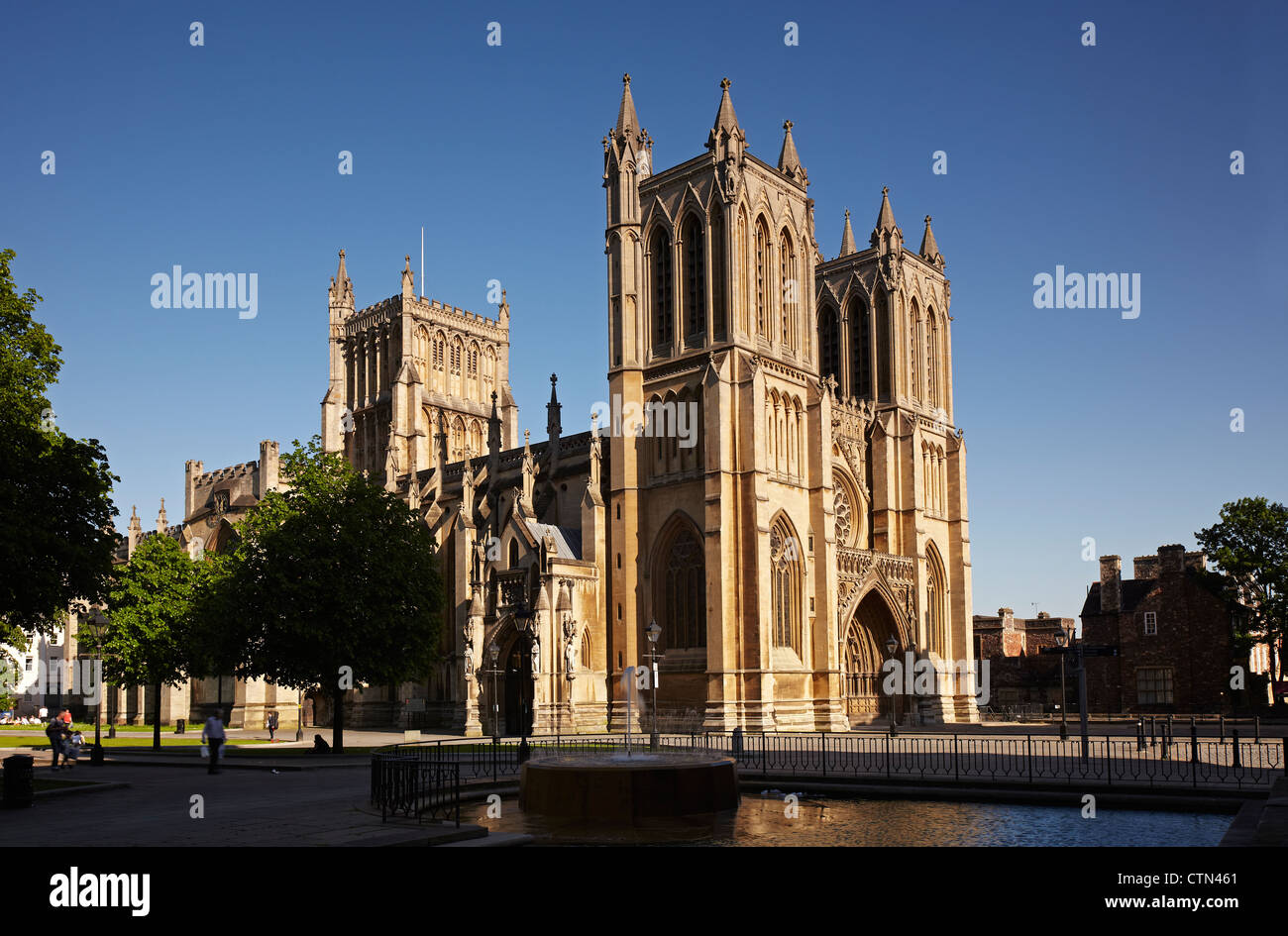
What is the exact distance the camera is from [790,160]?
201 ft

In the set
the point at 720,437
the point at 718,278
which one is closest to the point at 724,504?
the point at 720,437

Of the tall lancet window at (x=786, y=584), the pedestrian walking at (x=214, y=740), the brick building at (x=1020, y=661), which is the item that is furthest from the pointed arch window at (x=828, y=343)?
the pedestrian walking at (x=214, y=740)

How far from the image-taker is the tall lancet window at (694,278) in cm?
5569

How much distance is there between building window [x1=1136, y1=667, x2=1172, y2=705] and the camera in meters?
64.9

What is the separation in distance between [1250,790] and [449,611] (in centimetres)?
4950

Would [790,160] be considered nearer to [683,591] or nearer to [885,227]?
[885,227]

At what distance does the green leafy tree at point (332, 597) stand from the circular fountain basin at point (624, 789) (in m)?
22.2

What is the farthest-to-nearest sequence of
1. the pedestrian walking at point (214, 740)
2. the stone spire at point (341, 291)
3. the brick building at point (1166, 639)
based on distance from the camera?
the stone spire at point (341, 291), the brick building at point (1166, 639), the pedestrian walking at point (214, 740)

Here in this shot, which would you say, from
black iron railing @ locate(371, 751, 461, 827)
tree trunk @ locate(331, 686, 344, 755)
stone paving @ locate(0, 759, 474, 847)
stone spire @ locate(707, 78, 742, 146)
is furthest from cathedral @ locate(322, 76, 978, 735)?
black iron railing @ locate(371, 751, 461, 827)

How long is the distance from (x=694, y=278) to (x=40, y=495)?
3521 cm

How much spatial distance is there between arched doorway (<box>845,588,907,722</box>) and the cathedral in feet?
0.40

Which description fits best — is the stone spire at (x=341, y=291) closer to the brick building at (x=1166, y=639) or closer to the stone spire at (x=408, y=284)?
the stone spire at (x=408, y=284)

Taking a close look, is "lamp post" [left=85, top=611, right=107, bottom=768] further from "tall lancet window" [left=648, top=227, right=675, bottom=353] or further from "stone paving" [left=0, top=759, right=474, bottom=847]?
"tall lancet window" [left=648, top=227, right=675, bottom=353]

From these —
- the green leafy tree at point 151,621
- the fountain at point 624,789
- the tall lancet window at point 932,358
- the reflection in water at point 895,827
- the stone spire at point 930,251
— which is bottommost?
the reflection in water at point 895,827
